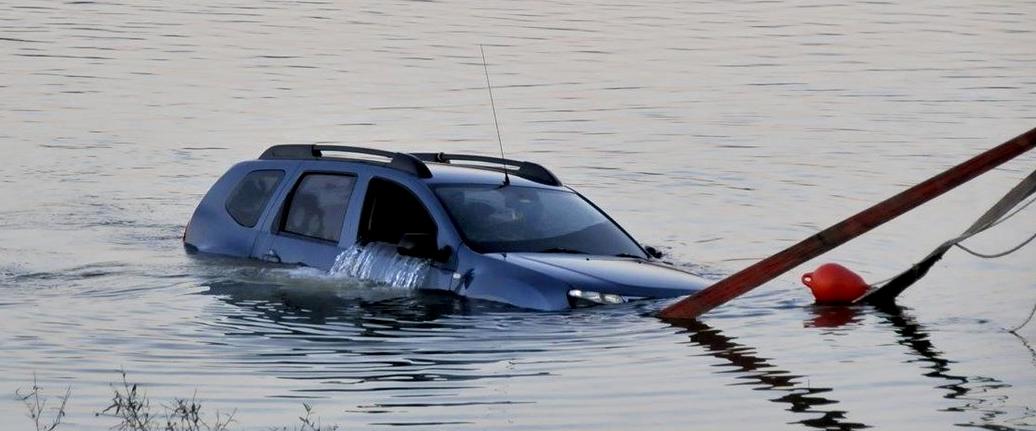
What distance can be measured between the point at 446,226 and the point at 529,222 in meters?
0.70

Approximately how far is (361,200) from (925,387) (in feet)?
16.8

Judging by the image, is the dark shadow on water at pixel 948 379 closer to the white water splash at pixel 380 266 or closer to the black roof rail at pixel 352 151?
the white water splash at pixel 380 266

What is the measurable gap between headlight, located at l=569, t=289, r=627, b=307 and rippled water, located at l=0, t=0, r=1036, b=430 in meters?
0.16

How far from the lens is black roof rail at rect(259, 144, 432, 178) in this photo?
15.4 meters

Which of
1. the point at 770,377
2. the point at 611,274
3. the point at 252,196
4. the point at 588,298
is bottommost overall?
the point at 770,377

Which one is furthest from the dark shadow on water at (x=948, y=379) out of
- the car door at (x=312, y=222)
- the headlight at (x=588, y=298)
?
Answer: the car door at (x=312, y=222)

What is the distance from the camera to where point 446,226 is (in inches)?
Answer: 584

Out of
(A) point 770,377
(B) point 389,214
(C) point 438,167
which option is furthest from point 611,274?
(A) point 770,377

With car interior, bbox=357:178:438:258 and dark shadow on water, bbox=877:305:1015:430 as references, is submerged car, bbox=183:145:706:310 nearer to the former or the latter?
car interior, bbox=357:178:438:258

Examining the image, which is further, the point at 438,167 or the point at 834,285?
the point at 438,167

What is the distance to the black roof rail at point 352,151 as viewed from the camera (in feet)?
50.6

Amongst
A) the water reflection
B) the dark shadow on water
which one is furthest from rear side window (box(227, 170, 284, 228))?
the dark shadow on water

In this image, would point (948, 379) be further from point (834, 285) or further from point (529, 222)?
point (529, 222)

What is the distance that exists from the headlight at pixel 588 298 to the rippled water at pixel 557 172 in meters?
0.16
